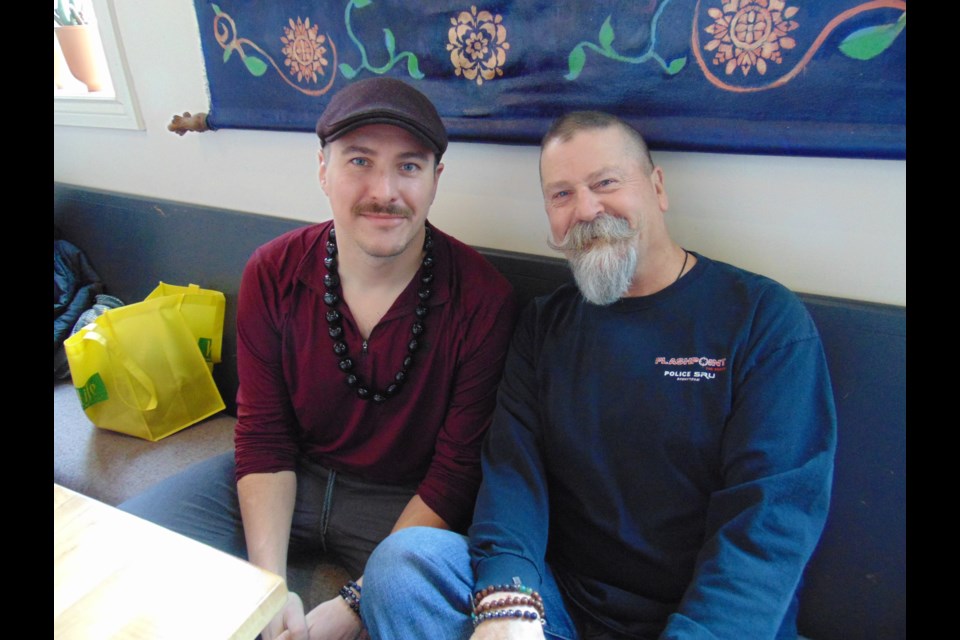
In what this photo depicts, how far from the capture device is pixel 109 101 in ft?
7.15

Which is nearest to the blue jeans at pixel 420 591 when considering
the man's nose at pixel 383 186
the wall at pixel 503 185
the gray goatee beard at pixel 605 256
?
the gray goatee beard at pixel 605 256

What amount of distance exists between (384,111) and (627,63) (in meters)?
0.49

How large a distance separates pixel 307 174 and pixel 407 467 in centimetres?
94

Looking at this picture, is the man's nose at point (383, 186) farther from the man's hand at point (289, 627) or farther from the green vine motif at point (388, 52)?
the man's hand at point (289, 627)

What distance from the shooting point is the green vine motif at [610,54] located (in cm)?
111

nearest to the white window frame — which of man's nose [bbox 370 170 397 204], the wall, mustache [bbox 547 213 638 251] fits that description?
the wall

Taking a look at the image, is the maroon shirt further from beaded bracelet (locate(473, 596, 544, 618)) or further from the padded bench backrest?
beaded bracelet (locate(473, 596, 544, 618))

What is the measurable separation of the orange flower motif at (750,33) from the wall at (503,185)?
0.57 ft

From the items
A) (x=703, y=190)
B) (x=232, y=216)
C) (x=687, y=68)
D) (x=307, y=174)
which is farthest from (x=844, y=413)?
(x=232, y=216)

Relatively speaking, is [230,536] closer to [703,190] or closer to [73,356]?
[73,356]

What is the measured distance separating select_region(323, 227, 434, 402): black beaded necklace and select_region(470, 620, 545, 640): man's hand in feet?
1.79

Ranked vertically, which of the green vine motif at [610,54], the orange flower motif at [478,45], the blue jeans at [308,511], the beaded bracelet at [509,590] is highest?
the orange flower motif at [478,45]

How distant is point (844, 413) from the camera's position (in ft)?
3.54
